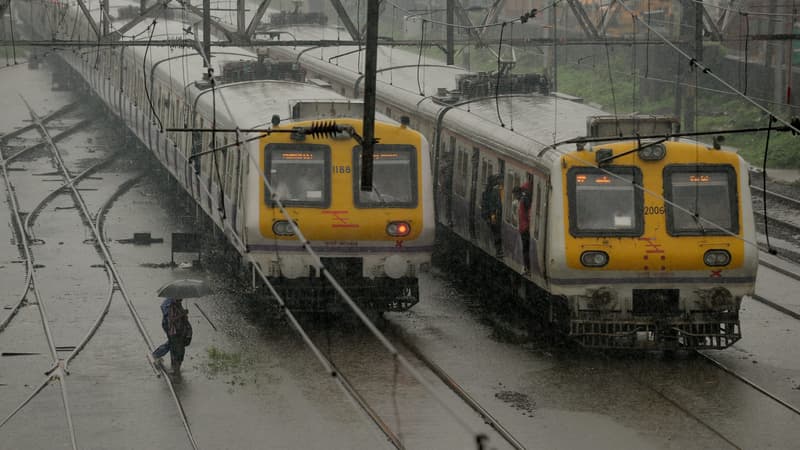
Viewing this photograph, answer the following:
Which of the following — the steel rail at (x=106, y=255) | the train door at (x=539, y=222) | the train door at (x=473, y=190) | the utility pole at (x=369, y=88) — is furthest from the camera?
the train door at (x=473, y=190)

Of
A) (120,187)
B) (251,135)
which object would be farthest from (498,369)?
(120,187)

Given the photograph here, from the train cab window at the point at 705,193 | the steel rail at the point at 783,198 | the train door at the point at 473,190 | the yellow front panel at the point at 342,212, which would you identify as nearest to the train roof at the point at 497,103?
the train door at the point at 473,190

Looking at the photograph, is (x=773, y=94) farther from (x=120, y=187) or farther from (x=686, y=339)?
(x=686, y=339)

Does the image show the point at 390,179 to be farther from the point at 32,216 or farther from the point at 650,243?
the point at 32,216

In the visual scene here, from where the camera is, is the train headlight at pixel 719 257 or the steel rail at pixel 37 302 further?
the train headlight at pixel 719 257

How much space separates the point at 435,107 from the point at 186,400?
912cm

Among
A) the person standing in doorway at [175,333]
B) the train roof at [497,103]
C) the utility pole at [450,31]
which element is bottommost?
the person standing in doorway at [175,333]

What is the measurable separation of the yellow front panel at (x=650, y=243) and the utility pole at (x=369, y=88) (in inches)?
86.9

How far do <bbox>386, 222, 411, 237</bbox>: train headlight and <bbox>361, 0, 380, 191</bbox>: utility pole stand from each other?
5.45 ft

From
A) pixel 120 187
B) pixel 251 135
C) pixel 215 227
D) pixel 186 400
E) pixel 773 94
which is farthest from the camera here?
pixel 773 94

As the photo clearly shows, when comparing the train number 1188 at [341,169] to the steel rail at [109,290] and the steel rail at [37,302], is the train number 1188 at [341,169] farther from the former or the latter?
the steel rail at [37,302]

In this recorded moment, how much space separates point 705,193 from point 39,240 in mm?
12886

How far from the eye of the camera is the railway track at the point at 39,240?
16041 mm

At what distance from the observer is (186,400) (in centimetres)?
1573
